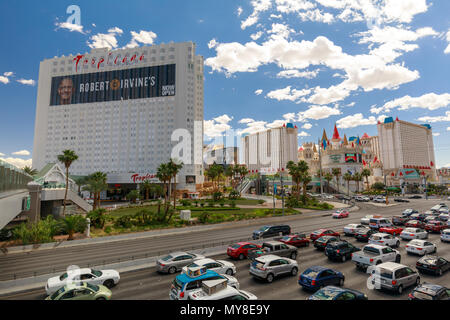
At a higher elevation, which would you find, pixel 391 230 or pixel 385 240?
pixel 385 240

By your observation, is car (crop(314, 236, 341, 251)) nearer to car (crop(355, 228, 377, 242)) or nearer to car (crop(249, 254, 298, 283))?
car (crop(355, 228, 377, 242))

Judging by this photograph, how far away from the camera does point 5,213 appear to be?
19703mm

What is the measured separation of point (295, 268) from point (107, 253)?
2004 centimetres

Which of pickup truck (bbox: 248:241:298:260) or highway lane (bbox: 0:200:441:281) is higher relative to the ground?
pickup truck (bbox: 248:241:298:260)

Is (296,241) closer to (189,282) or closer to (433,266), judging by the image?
(433,266)

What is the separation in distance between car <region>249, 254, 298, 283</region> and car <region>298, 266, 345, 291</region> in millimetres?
1950

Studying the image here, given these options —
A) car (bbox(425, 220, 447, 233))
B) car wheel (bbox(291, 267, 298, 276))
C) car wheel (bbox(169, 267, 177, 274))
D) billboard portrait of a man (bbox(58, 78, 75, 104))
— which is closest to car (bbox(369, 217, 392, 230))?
car (bbox(425, 220, 447, 233))

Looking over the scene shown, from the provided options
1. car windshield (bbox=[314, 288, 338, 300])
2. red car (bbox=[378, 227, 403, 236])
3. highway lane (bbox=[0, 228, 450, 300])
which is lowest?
highway lane (bbox=[0, 228, 450, 300])

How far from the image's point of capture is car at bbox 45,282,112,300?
13.7 m

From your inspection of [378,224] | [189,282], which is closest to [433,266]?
[378,224]

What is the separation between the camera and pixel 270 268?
17453 mm

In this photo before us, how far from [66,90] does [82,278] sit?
139 metres

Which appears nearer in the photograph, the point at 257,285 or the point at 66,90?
the point at 257,285
